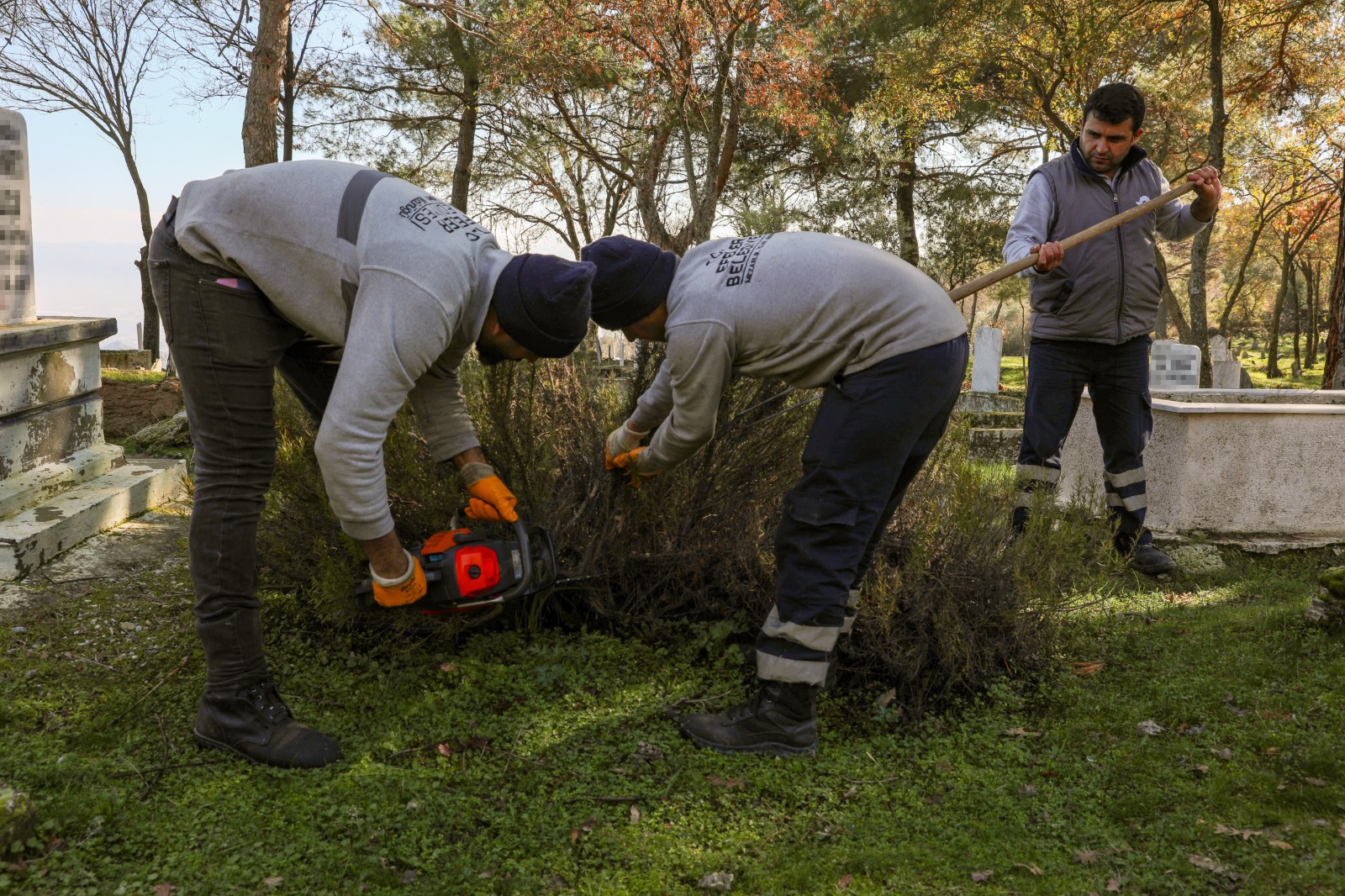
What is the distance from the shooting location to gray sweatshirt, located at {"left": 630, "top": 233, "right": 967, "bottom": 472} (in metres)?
2.49

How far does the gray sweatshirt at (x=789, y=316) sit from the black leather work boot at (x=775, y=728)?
82cm

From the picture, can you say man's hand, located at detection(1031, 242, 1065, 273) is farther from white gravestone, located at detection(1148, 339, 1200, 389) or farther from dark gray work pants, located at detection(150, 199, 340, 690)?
white gravestone, located at detection(1148, 339, 1200, 389)

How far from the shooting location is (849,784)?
2.64 m

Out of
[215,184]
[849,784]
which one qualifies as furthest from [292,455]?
[849,784]

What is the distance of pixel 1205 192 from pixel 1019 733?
2671 millimetres

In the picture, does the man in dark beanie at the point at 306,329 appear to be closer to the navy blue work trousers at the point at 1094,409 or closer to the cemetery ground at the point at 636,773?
the cemetery ground at the point at 636,773

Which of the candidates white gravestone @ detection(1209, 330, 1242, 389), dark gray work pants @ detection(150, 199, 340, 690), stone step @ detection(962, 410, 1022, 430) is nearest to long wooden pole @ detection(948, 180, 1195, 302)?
dark gray work pants @ detection(150, 199, 340, 690)

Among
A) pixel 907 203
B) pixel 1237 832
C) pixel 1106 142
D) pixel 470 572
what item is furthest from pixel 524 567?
pixel 907 203

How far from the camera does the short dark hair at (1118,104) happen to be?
13.4 ft

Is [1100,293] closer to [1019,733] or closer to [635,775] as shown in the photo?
[1019,733]

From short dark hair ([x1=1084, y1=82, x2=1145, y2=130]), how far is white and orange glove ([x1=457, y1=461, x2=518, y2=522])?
3112mm

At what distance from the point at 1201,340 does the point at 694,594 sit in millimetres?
12970

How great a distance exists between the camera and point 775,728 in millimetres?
2760

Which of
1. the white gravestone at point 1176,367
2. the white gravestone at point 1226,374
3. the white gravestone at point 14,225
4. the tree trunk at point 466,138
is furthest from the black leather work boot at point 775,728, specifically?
the white gravestone at point 1226,374
